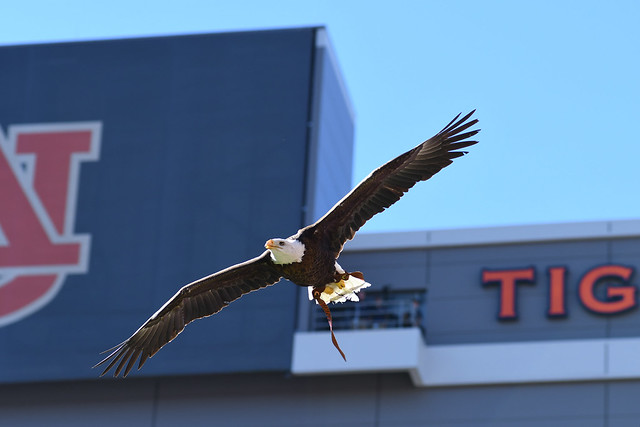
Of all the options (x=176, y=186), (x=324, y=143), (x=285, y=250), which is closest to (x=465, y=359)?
(x=324, y=143)

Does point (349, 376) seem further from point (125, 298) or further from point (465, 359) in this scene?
point (125, 298)

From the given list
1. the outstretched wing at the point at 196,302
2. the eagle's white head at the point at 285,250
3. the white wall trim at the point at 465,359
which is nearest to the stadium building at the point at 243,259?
the white wall trim at the point at 465,359

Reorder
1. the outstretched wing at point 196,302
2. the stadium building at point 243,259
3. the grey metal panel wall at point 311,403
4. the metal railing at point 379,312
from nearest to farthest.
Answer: the outstretched wing at point 196,302
the grey metal panel wall at point 311,403
the stadium building at point 243,259
the metal railing at point 379,312

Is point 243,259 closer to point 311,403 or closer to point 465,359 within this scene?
point 311,403

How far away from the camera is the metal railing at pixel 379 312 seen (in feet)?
112

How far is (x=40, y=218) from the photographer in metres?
34.7

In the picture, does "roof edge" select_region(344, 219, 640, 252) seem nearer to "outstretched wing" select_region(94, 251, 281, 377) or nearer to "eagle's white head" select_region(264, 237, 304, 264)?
"outstretched wing" select_region(94, 251, 281, 377)

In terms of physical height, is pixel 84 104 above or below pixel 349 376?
above

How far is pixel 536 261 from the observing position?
33.5m

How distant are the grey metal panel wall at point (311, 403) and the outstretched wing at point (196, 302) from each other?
1264 centimetres

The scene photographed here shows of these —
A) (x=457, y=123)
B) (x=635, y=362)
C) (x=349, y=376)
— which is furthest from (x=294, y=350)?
(x=457, y=123)

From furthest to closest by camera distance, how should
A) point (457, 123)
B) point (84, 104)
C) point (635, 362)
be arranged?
point (84, 104), point (635, 362), point (457, 123)

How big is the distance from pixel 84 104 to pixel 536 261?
9746 millimetres

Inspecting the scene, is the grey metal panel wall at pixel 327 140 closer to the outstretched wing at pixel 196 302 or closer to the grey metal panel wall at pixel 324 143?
the grey metal panel wall at pixel 324 143
